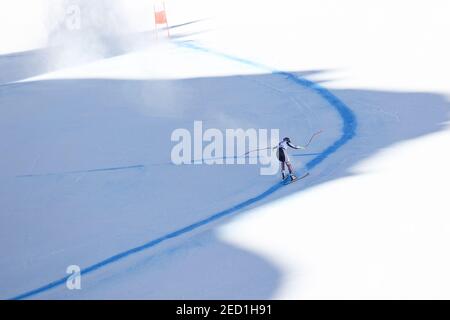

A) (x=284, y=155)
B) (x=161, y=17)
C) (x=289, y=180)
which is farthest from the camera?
(x=161, y=17)

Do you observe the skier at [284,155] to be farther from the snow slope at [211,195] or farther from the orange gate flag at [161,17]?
the orange gate flag at [161,17]

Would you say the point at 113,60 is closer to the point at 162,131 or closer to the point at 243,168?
the point at 162,131

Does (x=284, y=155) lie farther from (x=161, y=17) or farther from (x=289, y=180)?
(x=161, y=17)

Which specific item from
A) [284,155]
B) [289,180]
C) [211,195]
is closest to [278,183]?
[289,180]

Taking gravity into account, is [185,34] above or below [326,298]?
above

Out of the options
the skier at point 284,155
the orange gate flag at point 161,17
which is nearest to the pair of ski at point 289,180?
the skier at point 284,155

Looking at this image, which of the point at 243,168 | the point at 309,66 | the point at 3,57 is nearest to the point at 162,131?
the point at 243,168
